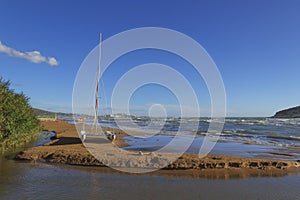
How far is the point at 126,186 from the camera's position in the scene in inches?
376

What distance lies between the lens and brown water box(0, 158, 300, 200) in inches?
340

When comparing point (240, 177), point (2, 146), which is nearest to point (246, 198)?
point (240, 177)

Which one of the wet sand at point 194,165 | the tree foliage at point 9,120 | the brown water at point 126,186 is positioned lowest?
the brown water at point 126,186

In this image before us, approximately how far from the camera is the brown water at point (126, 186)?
8641 millimetres

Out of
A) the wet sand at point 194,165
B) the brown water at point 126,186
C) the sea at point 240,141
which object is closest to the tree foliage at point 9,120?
the wet sand at point 194,165

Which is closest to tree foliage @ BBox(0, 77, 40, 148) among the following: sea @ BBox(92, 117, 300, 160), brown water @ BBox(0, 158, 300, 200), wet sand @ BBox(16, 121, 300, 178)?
wet sand @ BBox(16, 121, 300, 178)

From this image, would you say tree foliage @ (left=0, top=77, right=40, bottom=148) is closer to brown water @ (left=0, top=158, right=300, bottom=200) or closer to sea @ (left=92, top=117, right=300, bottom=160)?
brown water @ (left=0, top=158, right=300, bottom=200)

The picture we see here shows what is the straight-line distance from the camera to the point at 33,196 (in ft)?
27.5

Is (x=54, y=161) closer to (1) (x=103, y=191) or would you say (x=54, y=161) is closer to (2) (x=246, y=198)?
(1) (x=103, y=191)

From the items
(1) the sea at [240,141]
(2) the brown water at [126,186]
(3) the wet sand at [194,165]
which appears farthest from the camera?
(1) the sea at [240,141]

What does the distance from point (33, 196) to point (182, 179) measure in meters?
5.92

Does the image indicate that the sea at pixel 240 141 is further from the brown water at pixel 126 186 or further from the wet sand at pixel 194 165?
the brown water at pixel 126 186

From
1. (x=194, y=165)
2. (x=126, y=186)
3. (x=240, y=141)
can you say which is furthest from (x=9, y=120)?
(x=240, y=141)

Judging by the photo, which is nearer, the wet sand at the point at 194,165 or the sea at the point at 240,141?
the wet sand at the point at 194,165
